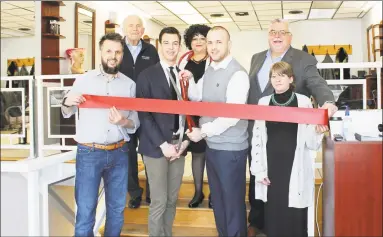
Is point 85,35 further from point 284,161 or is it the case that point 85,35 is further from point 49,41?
point 284,161

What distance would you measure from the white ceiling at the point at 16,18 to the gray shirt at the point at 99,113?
1517 mm

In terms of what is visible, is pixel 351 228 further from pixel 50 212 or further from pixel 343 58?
pixel 343 58

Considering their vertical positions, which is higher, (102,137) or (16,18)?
(16,18)

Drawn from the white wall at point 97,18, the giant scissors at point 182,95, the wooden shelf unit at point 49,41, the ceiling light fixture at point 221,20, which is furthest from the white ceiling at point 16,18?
the ceiling light fixture at point 221,20

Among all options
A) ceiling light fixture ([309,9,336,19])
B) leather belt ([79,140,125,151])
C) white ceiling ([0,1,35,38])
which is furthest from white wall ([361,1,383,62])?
leather belt ([79,140,125,151])

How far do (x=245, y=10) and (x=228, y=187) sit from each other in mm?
6916

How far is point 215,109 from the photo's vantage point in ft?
7.45

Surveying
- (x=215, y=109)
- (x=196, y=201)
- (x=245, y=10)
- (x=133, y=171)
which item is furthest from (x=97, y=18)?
(x=215, y=109)

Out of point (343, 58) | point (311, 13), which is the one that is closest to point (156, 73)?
point (343, 58)

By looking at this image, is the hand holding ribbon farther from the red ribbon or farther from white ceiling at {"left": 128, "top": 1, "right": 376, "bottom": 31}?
white ceiling at {"left": 128, "top": 1, "right": 376, "bottom": 31}

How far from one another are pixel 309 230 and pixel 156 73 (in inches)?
56.4

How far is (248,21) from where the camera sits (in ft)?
32.8

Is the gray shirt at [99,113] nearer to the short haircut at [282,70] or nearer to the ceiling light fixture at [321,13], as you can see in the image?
the short haircut at [282,70]

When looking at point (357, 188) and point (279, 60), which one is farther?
point (279, 60)
